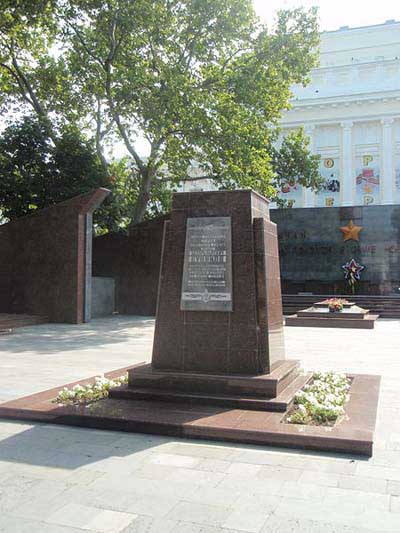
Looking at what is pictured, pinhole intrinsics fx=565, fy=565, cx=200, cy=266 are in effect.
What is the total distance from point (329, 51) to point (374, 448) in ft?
186

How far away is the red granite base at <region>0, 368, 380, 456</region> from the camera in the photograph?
181 inches

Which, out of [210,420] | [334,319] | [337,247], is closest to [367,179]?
[337,247]

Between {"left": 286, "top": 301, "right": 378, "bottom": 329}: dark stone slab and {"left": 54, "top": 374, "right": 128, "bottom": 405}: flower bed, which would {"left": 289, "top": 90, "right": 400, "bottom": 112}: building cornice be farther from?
{"left": 54, "top": 374, "right": 128, "bottom": 405}: flower bed

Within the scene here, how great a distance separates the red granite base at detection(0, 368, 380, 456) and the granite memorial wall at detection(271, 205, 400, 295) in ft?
59.0

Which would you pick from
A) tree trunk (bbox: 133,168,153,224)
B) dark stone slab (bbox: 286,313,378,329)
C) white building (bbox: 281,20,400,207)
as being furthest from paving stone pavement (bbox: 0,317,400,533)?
white building (bbox: 281,20,400,207)

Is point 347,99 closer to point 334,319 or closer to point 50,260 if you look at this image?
point 334,319

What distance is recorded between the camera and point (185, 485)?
3.79 m

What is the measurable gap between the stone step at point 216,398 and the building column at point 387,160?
148 ft

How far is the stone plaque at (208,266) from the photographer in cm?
605

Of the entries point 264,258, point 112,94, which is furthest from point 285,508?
point 112,94

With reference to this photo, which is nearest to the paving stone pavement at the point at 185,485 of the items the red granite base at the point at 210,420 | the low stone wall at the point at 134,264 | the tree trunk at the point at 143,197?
the red granite base at the point at 210,420

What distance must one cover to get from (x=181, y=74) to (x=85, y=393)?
15041 mm

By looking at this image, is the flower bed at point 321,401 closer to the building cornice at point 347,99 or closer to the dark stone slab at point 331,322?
the dark stone slab at point 331,322

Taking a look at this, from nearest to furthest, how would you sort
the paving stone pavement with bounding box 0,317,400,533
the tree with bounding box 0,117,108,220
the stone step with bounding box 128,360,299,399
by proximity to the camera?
the paving stone pavement with bounding box 0,317,400,533
the stone step with bounding box 128,360,299,399
the tree with bounding box 0,117,108,220
